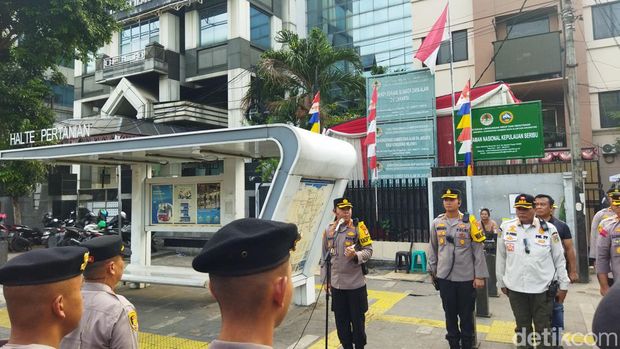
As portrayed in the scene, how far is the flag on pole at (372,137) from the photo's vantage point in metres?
11.8

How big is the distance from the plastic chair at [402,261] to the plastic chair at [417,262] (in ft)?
0.32

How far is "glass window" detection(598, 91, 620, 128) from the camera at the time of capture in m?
18.3

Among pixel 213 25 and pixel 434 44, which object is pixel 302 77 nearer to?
pixel 434 44

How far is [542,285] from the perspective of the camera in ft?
14.9

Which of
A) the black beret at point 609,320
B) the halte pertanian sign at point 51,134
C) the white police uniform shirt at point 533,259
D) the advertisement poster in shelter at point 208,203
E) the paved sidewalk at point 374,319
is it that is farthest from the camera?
the halte pertanian sign at point 51,134

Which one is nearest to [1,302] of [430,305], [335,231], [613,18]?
[335,231]

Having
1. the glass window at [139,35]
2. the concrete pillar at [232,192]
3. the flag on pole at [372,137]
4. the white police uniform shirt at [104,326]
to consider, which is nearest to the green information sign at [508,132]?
the flag on pole at [372,137]

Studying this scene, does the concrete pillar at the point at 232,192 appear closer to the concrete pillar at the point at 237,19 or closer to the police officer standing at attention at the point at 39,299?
the police officer standing at attention at the point at 39,299

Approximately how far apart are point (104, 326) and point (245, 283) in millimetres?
1545

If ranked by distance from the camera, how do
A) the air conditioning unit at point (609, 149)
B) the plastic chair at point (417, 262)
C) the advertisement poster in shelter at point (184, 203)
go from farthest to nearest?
1. the air conditioning unit at point (609, 149)
2. the plastic chair at point (417, 262)
3. the advertisement poster in shelter at point (184, 203)

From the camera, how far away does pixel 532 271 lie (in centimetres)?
457

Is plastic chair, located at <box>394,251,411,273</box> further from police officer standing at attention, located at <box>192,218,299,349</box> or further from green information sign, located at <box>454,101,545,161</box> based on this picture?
police officer standing at attention, located at <box>192,218,299,349</box>

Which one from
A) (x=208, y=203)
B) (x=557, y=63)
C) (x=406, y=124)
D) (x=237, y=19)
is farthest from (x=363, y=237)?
(x=237, y=19)

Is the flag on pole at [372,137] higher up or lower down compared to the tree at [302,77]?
lower down
